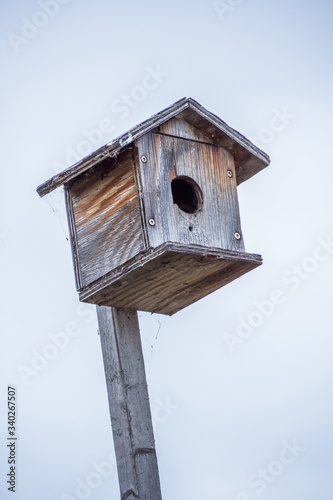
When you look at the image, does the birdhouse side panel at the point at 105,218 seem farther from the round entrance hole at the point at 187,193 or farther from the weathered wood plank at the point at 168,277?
the round entrance hole at the point at 187,193

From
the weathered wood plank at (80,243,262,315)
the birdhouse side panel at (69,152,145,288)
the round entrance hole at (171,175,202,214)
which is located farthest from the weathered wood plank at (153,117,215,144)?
the weathered wood plank at (80,243,262,315)

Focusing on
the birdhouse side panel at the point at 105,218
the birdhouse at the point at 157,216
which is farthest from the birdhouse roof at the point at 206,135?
the birdhouse side panel at the point at 105,218

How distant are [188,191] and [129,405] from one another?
1.64m

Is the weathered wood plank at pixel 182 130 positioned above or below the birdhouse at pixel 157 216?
above

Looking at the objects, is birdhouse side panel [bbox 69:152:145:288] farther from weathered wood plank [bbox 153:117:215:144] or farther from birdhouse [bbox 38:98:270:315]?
weathered wood plank [bbox 153:117:215:144]

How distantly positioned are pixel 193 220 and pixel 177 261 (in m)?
0.43

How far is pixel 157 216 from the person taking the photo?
516cm

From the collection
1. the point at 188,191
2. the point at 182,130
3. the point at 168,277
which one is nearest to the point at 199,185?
the point at 188,191

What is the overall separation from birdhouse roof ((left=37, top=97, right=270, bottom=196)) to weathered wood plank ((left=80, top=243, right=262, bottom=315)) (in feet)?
2.22

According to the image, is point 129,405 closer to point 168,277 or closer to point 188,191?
point 168,277

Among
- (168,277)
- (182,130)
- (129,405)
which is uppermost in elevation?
(182,130)

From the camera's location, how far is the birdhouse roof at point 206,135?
5.23 metres

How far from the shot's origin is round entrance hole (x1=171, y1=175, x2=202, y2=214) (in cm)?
559

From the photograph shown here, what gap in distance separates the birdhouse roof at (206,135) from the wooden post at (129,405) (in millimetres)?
840
